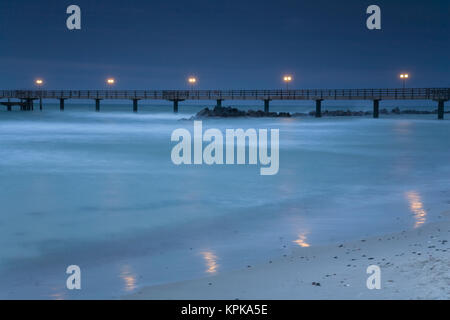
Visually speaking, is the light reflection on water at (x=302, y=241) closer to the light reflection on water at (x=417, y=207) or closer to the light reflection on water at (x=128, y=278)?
the light reflection on water at (x=417, y=207)

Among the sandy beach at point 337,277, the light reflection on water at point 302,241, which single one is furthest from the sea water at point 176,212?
the sandy beach at point 337,277

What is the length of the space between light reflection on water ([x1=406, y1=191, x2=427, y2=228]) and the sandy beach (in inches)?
69.1

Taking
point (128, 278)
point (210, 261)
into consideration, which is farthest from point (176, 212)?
point (128, 278)

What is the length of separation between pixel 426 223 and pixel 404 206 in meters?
1.89

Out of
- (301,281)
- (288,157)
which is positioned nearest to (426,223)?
(301,281)

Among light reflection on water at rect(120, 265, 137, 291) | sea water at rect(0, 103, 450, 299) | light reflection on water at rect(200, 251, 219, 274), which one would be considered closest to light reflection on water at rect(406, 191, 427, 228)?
sea water at rect(0, 103, 450, 299)

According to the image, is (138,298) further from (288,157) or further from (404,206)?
(288,157)

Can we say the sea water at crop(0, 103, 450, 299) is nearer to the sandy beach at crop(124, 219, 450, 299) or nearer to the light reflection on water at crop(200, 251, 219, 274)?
the light reflection on water at crop(200, 251, 219, 274)

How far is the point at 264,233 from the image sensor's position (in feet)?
28.6

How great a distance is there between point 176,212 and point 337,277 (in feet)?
17.4

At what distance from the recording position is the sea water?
6.90m

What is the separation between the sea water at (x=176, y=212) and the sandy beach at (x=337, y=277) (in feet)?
1.28

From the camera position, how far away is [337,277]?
580cm

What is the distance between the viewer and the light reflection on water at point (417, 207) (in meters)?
9.20
